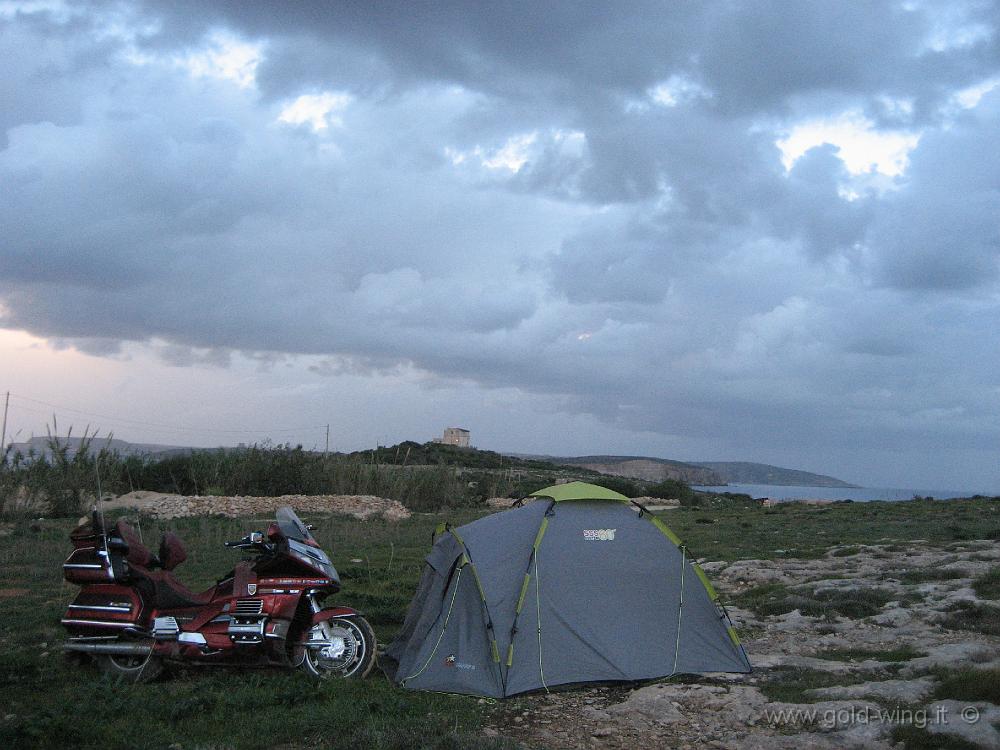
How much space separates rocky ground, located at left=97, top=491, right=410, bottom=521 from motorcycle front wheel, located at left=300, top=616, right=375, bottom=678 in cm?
1583

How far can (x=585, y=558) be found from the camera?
7820mm

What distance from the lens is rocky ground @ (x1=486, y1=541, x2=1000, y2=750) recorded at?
5.54 metres

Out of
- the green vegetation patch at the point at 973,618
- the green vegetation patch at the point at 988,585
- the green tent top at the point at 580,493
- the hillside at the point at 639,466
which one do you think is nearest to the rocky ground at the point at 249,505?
the green tent top at the point at 580,493

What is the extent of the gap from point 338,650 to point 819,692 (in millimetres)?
4047

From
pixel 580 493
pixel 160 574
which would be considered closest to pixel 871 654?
pixel 580 493

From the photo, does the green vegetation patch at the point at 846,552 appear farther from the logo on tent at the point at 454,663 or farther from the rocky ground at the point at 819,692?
the logo on tent at the point at 454,663

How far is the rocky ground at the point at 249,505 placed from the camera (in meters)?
22.8

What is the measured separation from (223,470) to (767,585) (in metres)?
21.3

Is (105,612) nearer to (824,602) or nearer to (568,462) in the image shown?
(824,602)

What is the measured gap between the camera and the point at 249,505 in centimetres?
2419

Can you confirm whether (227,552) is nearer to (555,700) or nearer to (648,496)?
(555,700)

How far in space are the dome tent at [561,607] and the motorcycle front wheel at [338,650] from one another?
42 cm

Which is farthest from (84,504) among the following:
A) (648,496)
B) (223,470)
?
(648,496)

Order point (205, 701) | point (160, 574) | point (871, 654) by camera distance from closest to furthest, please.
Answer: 1. point (205, 701)
2. point (160, 574)
3. point (871, 654)
